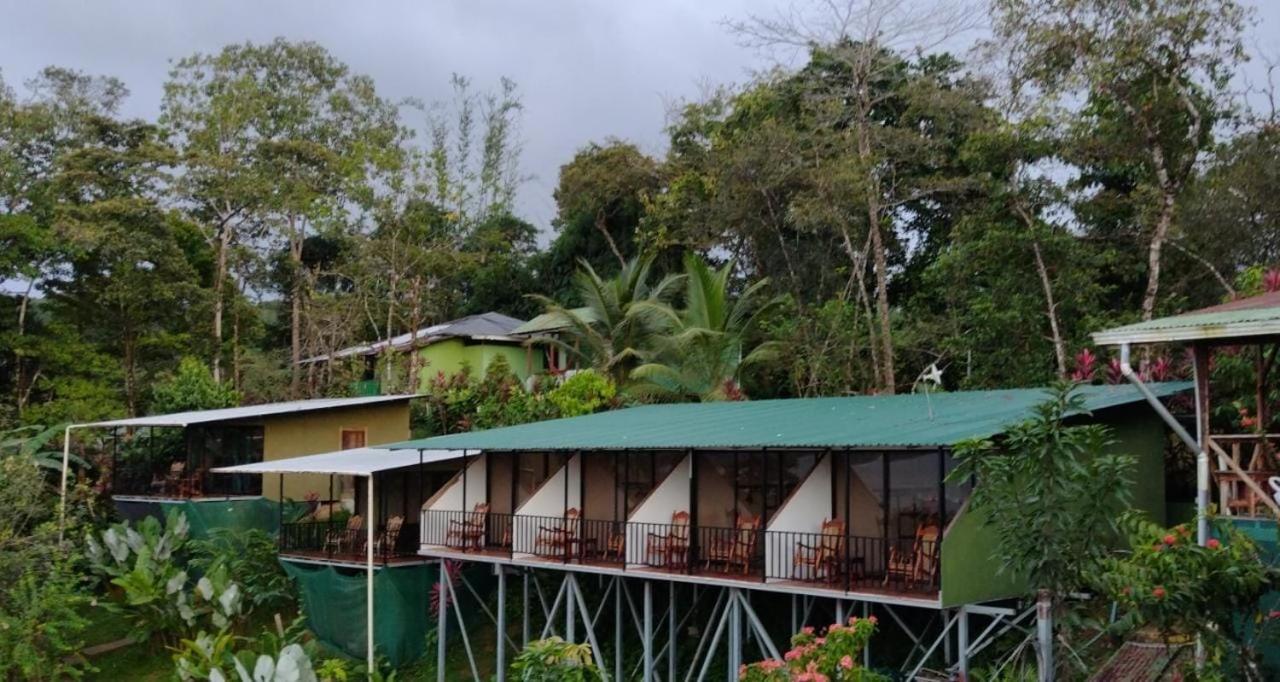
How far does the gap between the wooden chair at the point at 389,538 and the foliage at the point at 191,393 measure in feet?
A: 39.8

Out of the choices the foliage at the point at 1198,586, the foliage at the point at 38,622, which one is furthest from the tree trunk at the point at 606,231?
the foliage at the point at 1198,586

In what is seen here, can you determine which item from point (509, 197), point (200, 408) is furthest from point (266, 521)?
point (509, 197)

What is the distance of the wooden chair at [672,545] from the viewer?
17891mm

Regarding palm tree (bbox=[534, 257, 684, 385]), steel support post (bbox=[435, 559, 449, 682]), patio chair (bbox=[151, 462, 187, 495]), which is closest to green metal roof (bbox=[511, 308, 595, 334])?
palm tree (bbox=[534, 257, 684, 385])

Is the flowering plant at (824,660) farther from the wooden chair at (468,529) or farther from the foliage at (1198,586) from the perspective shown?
the wooden chair at (468,529)

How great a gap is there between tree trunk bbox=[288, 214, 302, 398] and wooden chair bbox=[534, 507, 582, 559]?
19.9 m

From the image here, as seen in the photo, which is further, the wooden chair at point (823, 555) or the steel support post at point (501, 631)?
the steel support post at point (501, 631)

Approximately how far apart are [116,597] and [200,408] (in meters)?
7.51

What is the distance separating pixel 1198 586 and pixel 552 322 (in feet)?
84.3

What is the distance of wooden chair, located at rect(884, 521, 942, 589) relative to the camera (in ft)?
47.6

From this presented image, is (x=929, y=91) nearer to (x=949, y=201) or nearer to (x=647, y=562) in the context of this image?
(x=949, y=201)

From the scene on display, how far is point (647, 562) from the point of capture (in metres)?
18.3

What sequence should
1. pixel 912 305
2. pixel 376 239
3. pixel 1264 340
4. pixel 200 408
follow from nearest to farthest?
pixel 1264 340 < pixel 912 305 < pixel 200 408 < pixel 376 239

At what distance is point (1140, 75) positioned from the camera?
2206cm
